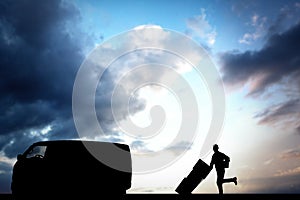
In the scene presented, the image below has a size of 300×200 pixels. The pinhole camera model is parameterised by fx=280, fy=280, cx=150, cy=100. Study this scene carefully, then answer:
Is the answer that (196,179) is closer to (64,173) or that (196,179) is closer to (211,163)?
(211,163)

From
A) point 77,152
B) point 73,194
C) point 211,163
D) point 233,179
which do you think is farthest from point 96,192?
point 233,179

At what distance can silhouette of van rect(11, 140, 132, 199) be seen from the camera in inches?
284

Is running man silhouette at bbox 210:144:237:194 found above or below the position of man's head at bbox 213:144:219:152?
below

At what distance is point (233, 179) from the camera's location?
32.0ft

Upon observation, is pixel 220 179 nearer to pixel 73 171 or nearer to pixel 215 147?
pixel 215 147

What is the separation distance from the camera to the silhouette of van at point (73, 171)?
7.22 m

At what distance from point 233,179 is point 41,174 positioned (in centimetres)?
629

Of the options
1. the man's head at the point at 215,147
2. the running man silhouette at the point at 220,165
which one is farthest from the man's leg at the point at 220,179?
the man's head at the point at 215,147

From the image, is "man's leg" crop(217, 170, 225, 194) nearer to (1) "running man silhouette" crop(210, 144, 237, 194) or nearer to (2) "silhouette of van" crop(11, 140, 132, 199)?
(1) "running man silhouette" crop(210, 144, 237, 194)

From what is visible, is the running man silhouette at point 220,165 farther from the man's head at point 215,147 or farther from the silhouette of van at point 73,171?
the silhouette of van at point 73,171

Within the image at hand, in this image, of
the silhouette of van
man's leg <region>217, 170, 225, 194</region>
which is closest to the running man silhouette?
man's leg <region>217, 170, 225, 194</region>

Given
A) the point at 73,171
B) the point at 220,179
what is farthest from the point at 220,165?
the point at 73,171

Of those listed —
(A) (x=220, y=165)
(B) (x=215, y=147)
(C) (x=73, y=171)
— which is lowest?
(C) (x=73, y=171)

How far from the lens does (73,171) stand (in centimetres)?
724
